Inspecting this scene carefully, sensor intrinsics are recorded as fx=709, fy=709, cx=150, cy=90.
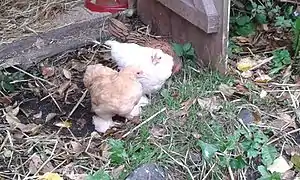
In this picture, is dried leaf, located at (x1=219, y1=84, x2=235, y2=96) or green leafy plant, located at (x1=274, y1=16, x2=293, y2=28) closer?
dried leaf, located at (x1=219, y1=84, x2=235, y2=96)

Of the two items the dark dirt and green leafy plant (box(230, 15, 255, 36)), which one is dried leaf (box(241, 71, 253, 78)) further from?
the dark dirt

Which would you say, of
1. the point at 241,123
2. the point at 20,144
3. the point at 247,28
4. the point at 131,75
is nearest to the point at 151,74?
the point at 131,75

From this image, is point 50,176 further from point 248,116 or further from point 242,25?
point 242,25

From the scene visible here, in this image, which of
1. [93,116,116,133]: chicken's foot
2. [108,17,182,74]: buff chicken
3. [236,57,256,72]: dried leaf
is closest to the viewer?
[93,116,116,133]: chicken's foot

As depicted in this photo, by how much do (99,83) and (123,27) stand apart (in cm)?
74

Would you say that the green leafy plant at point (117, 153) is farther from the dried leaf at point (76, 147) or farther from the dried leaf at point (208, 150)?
the dried leaf at point (208, 150)

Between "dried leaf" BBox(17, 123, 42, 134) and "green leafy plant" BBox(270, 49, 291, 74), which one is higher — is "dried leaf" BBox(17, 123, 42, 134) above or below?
below

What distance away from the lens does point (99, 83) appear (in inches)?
104

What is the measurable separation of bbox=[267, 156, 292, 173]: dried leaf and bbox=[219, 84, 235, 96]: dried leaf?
39 centimetres

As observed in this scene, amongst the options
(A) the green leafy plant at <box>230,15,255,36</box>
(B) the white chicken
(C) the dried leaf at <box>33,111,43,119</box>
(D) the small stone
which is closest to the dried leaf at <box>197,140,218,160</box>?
(D) the small stone

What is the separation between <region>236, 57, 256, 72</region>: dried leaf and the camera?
3000mm

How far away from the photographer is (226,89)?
2.81 metres

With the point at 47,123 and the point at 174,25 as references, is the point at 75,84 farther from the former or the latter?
the point at 174,25

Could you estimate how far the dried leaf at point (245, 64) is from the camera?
3.00 metres
